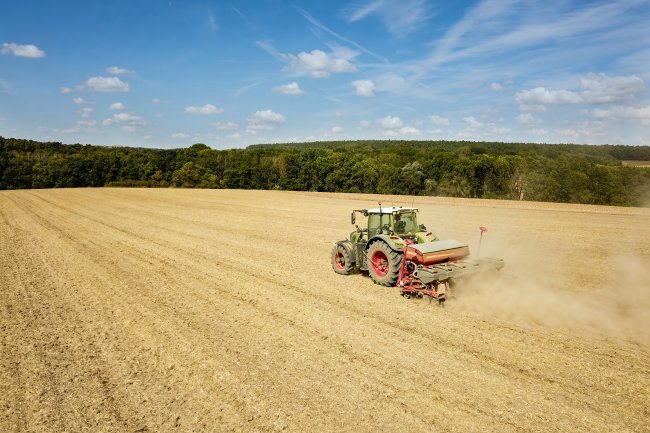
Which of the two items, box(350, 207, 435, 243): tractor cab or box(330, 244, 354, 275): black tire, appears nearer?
box(350, 207, 435, 243): tractor cab

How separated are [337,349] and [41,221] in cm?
2414

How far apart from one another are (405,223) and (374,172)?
53.6 m

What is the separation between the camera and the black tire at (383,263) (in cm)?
985

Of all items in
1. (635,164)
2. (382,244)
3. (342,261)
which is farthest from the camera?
(635,164)

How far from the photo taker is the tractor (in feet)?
29.2

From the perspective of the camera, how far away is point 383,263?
34.2 feet

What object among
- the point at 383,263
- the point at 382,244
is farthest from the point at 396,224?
the point at 383,263

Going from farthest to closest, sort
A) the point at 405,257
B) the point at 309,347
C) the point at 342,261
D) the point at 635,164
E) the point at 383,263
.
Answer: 1. the point at 635,164
2. the point at 342,261
3. the point at 383,263
4. the point at 405,257
5. the point at 309,347

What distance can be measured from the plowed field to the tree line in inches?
1326

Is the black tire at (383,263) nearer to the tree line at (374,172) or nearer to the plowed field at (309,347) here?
the plowed field at (309,347)

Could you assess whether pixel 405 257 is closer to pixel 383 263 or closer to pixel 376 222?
pixel 383 263

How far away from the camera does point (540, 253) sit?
1538 cm

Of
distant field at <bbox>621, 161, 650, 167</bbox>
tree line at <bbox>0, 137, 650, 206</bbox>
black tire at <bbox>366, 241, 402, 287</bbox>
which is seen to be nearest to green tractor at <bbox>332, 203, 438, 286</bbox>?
black tire at <bbox>366, 241, 402, 287</bbox>

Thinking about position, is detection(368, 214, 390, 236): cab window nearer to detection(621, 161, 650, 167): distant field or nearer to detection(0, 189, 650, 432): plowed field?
detection(0, 189, 650, 432): plowed field
